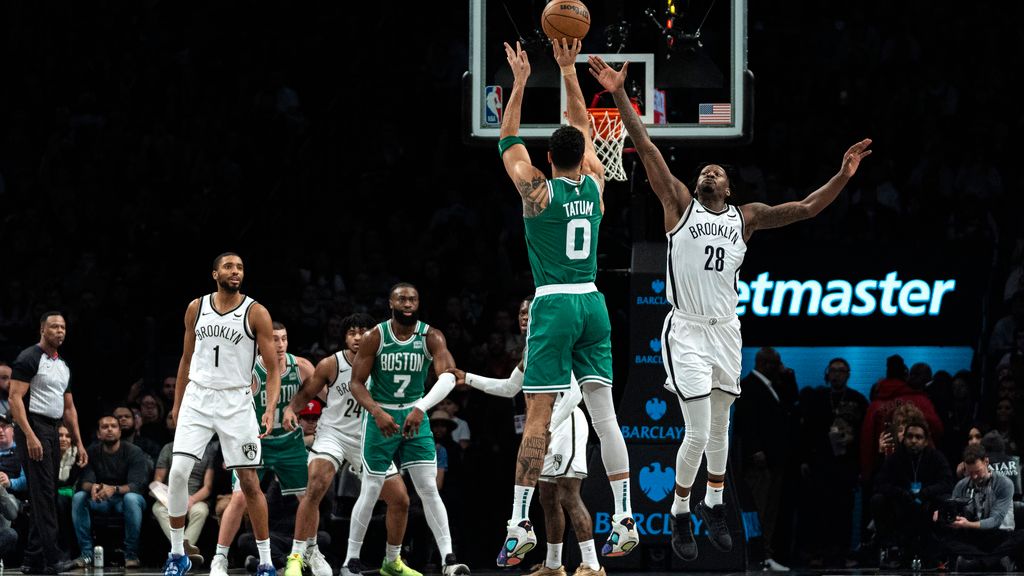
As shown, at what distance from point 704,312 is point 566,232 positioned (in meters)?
1.22

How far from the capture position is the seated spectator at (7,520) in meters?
13.1

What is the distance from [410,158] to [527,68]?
900 cm

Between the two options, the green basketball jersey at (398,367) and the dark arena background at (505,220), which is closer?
the green basketball jersey at (398,367)

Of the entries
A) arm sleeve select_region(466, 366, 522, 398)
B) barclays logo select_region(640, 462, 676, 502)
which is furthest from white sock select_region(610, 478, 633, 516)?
barclays logo select_region(640, 462, 676, 502)

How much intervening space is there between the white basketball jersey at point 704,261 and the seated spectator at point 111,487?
621 centimetres

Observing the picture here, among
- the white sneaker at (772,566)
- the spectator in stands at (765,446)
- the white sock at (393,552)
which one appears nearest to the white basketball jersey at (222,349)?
the white sock at (393,552)

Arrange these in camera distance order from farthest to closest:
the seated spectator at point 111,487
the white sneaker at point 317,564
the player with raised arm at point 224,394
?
the seated spectator at point 111,487
the white sneaker at point 317,564
the player with raised arm at point 224,394

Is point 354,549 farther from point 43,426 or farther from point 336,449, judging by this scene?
point 43,426

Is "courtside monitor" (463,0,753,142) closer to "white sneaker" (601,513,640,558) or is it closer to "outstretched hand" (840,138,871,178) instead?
"outstretched hand" (840,138,871,178)

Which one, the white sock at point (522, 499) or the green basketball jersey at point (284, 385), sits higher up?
the green basketball jersey at point (284, 385)

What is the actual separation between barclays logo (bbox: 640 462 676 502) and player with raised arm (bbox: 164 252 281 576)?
3.01 metres

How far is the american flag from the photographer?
454 inches

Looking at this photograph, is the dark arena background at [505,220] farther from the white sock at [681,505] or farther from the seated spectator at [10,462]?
the white sock at [681,505]

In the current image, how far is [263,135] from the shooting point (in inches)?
723
